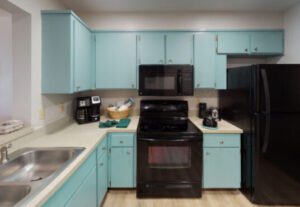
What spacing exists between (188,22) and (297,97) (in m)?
1.78

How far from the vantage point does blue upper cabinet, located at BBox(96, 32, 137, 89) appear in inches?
120

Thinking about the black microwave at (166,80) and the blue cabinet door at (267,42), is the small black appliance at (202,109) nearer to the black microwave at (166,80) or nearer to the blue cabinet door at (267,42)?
the black microwave at (166,80)

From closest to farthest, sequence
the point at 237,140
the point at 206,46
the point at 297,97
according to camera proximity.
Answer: the point at 297,97 → the point at 237,140 → the point at 206,46

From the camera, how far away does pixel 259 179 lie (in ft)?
7.93

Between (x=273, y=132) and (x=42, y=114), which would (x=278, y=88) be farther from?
(x=42, y=114)

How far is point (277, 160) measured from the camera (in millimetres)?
2379

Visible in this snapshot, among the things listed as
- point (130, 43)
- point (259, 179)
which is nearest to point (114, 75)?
point (130, 43)

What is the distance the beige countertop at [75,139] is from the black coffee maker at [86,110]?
12 centimetres

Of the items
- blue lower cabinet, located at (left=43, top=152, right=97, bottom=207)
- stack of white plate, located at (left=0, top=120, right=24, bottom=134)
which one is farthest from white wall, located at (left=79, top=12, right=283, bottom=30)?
blue lower cabinet, located at (left=43, top=152, right=97, bottom=207)

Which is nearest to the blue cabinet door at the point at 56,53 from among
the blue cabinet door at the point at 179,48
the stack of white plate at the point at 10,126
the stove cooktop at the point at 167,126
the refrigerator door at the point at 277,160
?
the stack of white plate at the point at 10,126

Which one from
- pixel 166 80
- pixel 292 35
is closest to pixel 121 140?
pixel 166 80

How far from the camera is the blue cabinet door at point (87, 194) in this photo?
1516mm

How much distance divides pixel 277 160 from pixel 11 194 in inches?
96.8

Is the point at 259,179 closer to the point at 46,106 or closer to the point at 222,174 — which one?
the point at 222,174
